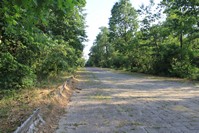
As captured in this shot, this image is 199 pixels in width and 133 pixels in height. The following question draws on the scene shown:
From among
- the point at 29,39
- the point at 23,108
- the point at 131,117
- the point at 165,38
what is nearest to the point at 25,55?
the point at 29,39

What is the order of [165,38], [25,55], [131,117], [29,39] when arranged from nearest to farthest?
[131,117] → [29,39] → [25,55] → [165,38]

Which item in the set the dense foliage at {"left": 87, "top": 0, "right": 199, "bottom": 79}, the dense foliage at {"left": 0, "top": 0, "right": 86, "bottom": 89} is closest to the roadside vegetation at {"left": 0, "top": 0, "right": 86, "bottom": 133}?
the dense foliage at {"left": 0, "top": 0, "right": 86, "bottom": 89}

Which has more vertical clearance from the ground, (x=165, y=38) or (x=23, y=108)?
(x=165, y=38)

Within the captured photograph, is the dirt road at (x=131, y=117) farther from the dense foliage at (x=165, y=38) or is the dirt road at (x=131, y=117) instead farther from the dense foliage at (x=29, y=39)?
the dense foliage at (x=165, y=38)

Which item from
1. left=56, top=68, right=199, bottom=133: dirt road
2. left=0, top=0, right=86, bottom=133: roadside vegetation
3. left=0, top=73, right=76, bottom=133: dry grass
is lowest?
left=56, top=68, right=199, bottom=133: dirt road

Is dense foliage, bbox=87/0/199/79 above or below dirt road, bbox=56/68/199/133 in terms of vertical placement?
above

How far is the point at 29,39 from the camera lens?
11508 millimetres

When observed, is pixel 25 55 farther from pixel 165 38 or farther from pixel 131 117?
pixel 165 38

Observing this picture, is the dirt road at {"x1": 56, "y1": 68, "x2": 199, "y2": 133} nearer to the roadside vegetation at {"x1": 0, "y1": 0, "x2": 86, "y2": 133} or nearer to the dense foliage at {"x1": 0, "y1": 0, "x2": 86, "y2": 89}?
the roadside vegetation at {"x1": 0, "y1": 0, "x2": 86, "y2": 133}

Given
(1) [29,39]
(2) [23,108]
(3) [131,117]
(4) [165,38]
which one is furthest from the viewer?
(4) [165,38]

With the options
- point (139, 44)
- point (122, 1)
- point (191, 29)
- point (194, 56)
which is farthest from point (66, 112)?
point (122, 1)

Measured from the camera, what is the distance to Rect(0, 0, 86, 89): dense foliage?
471 centimetres

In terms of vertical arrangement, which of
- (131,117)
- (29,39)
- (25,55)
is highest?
(29,39)

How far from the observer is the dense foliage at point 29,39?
4.71 meters
